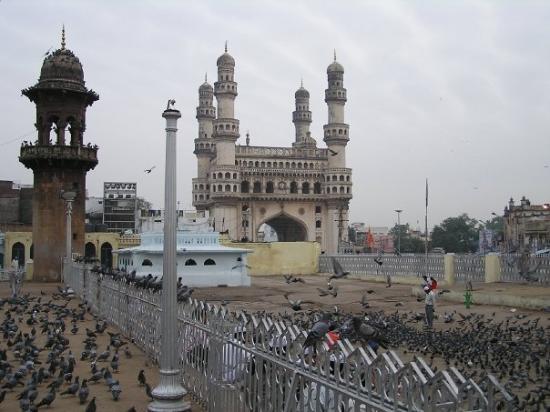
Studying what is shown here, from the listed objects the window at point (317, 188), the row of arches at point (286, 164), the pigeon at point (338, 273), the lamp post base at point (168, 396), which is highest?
the row of arches at point (286, 164)

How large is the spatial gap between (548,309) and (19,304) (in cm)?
1227

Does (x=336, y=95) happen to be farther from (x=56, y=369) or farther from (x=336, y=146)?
(x=56, y=369)

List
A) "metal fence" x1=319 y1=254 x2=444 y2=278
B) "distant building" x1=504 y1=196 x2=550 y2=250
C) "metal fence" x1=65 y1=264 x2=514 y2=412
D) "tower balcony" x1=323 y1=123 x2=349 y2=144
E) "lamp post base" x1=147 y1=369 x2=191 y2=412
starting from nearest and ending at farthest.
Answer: "metal fence" x1=65 y1=264 x2=514 y2=412, "lamp post base" x1=147 y1=369 x2=191 y2=412, "metal fence" x1=319 y1=254 x2=444 y2=278, "distant building" x1=504 y1=196 x2=550 y2=250, "tower balcony" x1=323 y1=123 x2=349 y2=144

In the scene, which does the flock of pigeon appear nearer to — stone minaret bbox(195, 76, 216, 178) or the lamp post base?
the lamp post base

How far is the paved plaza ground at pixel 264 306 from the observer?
6742 mm

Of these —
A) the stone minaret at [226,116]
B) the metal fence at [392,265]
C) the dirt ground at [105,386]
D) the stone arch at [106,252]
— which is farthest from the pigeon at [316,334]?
the stone minaret at [226,116]

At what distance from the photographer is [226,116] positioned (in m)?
56.7

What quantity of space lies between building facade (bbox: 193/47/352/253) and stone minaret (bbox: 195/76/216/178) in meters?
2.64

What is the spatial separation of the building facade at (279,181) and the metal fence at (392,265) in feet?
87.3

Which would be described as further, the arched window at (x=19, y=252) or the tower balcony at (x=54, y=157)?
the arched window at (x=19, y=252)

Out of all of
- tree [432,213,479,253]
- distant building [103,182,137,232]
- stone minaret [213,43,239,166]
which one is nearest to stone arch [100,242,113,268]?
distant building [103,182,137,232]

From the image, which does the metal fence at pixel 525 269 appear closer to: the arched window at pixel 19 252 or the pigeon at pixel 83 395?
the pigeon at pixel 83 395

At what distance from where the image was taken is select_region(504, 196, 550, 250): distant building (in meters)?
50.1

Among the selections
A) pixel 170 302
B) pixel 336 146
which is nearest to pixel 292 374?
pixel 170 302
